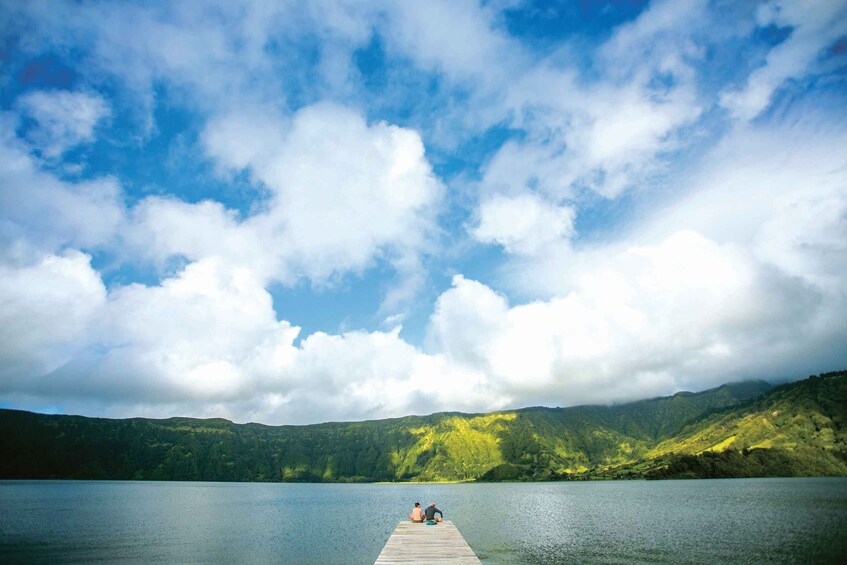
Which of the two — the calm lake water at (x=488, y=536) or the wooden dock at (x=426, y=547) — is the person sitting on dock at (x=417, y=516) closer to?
the wooden dock at (x=426, y=547)

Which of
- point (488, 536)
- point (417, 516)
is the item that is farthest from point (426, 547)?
point (488, 536)

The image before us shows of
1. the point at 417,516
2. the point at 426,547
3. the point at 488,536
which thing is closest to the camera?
the point at 426,547

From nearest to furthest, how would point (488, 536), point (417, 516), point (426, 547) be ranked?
point (426, 547) < point (417, 516) < point (488, 536)

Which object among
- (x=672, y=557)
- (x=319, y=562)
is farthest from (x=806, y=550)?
(x=319, y=562)

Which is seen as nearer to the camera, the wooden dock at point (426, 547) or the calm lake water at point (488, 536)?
the wooden dock at point (426, 547)

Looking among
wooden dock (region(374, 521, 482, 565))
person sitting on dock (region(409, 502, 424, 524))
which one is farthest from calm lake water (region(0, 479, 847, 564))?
person sitting on dock (region(409, 502, 424, 524))

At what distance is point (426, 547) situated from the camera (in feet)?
132

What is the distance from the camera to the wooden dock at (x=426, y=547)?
35.0m

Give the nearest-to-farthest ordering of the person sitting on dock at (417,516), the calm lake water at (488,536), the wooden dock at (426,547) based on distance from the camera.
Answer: the wooden dock at (426,547) < the person sitting on dock at (417,516) < the calm lake water at (488,536)

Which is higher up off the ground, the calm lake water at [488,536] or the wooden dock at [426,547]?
the wooden dock at [426,547]

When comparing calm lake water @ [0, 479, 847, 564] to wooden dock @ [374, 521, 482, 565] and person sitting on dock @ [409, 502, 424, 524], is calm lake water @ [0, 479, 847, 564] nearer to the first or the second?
wooden dock @ [374, 521, 482, 565]

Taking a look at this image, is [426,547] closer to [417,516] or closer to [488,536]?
[417,516]

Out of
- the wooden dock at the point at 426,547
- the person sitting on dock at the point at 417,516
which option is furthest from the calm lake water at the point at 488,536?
the person sitting on dock at the point at 417,516

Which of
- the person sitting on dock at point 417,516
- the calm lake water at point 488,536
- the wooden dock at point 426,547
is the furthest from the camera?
the calm lake water at point 488,536
